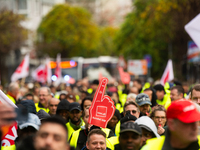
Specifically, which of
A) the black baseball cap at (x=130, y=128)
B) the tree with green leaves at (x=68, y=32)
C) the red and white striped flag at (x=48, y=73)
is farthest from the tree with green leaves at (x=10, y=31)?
the black baseball cap at (x=130, y=128)

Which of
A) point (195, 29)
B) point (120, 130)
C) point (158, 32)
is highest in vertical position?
point (195, 29)

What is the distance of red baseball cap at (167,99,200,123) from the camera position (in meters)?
3.30

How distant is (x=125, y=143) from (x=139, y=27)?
2974 cm

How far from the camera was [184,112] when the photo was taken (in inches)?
131

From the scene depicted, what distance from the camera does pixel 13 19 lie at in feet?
92.6

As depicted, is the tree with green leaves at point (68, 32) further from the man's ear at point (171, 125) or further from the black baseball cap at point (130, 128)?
the man's ear at point (171, 125)

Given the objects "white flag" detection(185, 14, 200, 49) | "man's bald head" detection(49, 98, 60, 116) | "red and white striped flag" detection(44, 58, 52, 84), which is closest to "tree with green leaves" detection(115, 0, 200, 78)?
"red and white striped flag" detection(44, 58, 52, 84)

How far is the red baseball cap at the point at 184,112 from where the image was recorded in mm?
3297

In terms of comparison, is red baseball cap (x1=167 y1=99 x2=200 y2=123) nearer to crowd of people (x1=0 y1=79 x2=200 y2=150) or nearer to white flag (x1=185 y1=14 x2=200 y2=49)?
crowd of people (x1=0 y1=79 x2=200 y2=150)

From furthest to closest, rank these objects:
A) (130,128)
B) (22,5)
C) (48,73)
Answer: (22,5), (48,73), (130,128)

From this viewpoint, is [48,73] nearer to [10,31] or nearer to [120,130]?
[10,31]

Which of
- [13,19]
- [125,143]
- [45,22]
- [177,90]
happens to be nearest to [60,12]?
[45,22]

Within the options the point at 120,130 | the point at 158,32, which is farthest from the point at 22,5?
the point at 120,130

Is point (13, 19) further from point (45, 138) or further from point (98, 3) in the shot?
point (98, 3)
